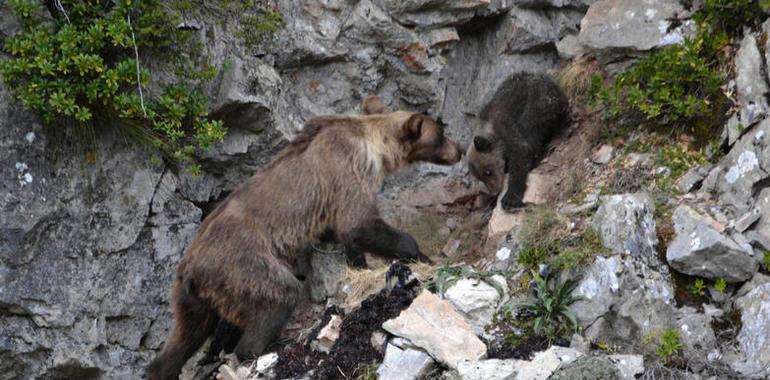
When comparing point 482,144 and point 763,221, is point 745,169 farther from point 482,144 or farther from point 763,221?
point 482,144

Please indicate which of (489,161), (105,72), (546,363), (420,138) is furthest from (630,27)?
(105,72)

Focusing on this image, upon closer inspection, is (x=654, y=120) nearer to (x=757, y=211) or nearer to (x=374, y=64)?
(x=757, y=211)

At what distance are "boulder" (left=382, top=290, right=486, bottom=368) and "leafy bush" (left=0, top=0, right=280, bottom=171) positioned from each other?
8.68 ft

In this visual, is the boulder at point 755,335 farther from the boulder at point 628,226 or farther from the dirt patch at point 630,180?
the dirt patch at point 630,180

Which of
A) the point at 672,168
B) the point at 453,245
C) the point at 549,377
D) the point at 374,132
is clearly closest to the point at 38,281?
the point at 374,132

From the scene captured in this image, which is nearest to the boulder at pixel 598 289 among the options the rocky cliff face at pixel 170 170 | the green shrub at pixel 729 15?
the green shrub at pixel 729 15

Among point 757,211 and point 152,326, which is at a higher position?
point 757,211

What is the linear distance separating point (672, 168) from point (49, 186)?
5353 millimetres

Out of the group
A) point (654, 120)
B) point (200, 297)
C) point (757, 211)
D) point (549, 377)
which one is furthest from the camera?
point (654, 120)

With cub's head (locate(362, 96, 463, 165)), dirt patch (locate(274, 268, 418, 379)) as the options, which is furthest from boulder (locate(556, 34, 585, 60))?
dirt patch (locate(274, 268, 418, 379))

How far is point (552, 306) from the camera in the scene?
6973 millimetres

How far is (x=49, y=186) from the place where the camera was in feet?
27.6

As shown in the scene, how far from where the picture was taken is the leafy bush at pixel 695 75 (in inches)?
320

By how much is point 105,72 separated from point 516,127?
3.95m
